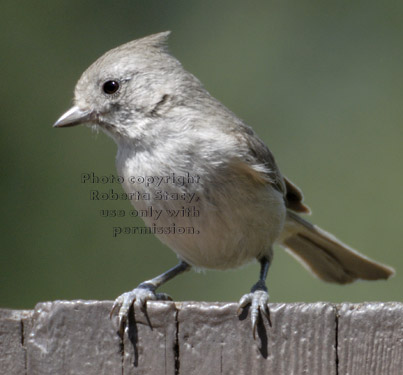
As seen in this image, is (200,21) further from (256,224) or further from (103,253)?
(256,224)

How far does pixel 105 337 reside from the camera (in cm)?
274

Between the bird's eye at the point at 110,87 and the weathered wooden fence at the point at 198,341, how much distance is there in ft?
6.21

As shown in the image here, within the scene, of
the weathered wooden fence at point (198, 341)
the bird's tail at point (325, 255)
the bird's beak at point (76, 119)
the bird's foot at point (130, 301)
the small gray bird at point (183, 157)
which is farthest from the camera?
the bird's tail at point (325, 255)

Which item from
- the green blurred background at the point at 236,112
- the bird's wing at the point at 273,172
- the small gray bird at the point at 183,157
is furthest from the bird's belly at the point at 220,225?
the green blurred background at the point at 236,112

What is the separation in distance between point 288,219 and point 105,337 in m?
2.62

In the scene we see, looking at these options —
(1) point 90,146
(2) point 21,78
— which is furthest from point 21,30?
(1) point 90,146

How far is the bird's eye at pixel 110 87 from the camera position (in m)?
4.43

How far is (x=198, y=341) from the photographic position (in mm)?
2701

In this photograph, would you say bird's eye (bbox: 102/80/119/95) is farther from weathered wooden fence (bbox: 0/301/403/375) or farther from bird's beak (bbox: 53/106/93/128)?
weathered wooden fence (bbox: 0/301/403/375)

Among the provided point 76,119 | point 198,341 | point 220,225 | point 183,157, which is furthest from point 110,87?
point 198,341

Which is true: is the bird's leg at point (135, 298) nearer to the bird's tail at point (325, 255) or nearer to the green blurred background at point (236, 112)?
the bird's tail at point (325, 255)

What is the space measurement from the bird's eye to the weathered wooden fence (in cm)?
189

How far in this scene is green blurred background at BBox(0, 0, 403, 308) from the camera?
260 inches

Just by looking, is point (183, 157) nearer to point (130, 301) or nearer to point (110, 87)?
point (110, 87)
